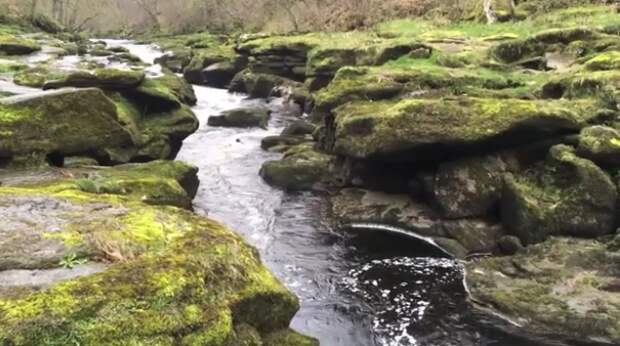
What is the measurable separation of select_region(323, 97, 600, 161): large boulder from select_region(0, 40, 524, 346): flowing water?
226cm

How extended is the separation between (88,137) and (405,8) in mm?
33004

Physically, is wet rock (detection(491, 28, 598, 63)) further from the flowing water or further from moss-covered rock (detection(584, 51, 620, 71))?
the flowing water

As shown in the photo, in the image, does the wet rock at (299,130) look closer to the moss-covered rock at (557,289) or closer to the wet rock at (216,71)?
the moss-covered rock at (557,289)

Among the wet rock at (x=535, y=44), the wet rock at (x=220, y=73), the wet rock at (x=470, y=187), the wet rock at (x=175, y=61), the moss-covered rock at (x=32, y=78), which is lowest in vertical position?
the wet rock at (x=175, y=61)

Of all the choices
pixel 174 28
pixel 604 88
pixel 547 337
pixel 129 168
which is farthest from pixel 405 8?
pixel 174 28

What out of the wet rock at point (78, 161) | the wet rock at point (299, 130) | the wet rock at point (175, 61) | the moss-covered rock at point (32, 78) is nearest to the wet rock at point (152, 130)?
the wet rock at point (78, 161)

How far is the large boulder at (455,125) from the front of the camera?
1418cm

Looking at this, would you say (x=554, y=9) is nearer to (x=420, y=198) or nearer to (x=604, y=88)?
(x=604, y=88)

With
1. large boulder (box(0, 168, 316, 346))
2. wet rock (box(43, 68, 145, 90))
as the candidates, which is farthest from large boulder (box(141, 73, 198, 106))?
large boulder (box(0, 168, 316, 346))

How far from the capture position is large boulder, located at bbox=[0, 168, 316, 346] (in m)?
4.96

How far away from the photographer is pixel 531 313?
34.4 ft

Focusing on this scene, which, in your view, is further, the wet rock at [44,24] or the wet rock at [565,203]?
the wet rock at [44,24]

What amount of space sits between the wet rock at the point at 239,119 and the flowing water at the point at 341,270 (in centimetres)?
593

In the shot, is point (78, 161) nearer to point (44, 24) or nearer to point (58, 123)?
point (58, 123)
